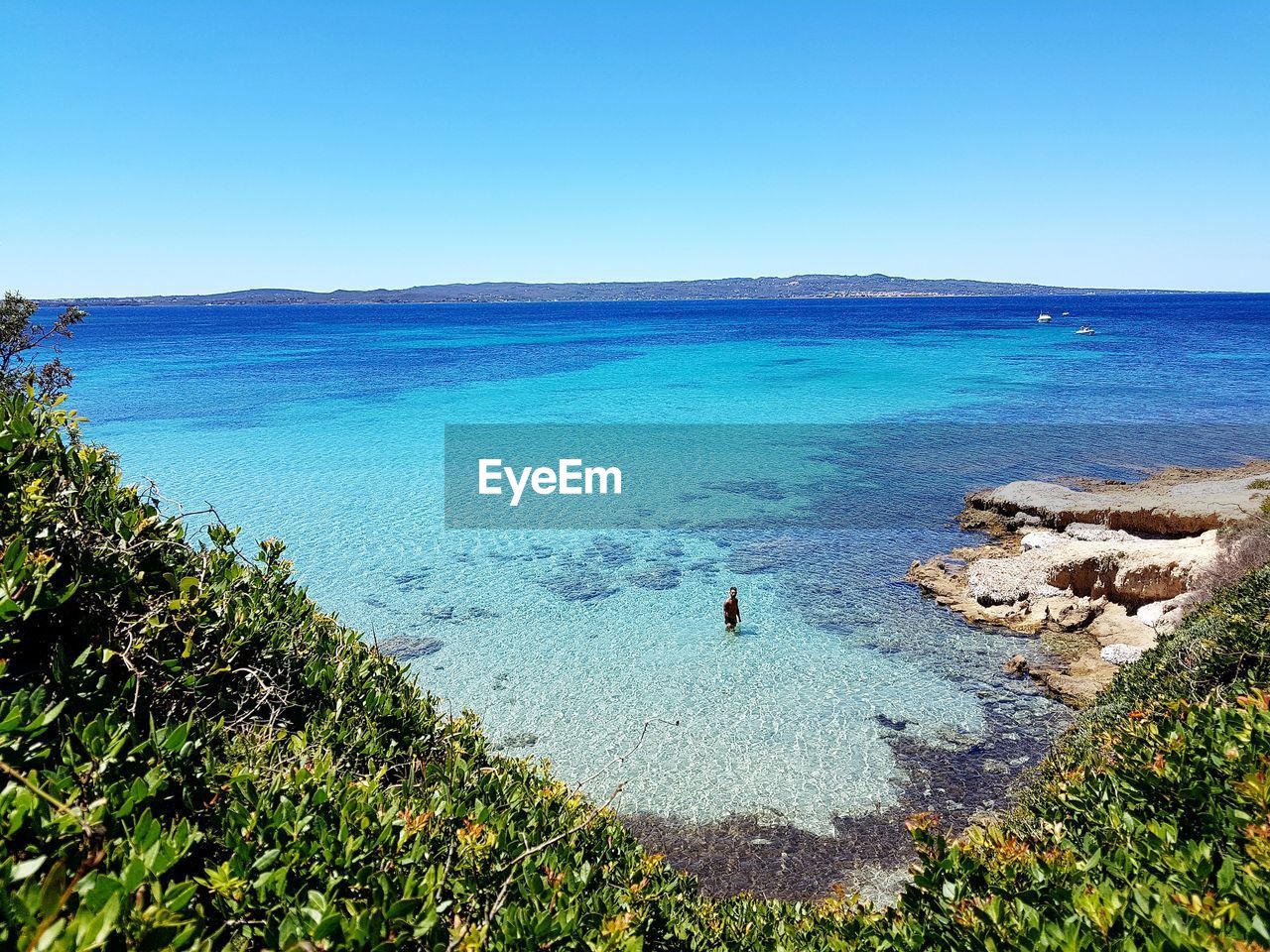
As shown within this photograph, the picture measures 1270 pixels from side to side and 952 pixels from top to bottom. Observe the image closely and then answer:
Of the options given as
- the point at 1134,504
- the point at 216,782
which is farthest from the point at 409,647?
the point at 1134,504

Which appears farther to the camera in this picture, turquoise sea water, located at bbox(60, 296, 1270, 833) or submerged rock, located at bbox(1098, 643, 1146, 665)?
submerged rock, located at bbox(1098, 643, 1146, 665)

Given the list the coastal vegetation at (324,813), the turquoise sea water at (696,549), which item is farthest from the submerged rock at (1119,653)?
the coastal vegetation at (324,813)

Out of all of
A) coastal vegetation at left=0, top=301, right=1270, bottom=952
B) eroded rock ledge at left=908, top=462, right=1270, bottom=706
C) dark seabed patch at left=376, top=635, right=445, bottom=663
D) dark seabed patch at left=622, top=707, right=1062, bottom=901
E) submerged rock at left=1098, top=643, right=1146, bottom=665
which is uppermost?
coastal vegetation at left=0, top=301, right=1270, bottom=952

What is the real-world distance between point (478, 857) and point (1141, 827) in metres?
3.27

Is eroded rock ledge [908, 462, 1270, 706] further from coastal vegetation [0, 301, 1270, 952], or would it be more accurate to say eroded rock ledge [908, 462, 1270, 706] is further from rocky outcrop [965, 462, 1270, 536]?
coastal vegetation [0, 301, 1270, 952]

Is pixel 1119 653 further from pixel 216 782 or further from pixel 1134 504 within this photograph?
pixel 216 782

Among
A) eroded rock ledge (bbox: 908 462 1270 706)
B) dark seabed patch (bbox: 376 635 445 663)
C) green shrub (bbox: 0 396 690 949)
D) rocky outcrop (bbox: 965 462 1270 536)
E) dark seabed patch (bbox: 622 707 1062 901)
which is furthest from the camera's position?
rocky outcrop (bbox: 965 462 1270 536)

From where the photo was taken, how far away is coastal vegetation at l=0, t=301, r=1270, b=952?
89.4 inches

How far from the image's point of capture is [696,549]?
789 inches

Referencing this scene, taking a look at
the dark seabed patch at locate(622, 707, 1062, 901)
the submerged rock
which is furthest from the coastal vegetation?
the submerged rock

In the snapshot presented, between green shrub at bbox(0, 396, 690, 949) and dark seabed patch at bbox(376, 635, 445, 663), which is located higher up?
green shrub at bbox(0, 396, 690, 949)

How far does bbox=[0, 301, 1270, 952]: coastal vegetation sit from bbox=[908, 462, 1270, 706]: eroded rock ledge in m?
10.5

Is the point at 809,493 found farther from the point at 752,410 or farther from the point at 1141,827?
the point at 1141,827

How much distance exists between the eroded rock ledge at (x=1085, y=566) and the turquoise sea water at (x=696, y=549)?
904 millimetres
